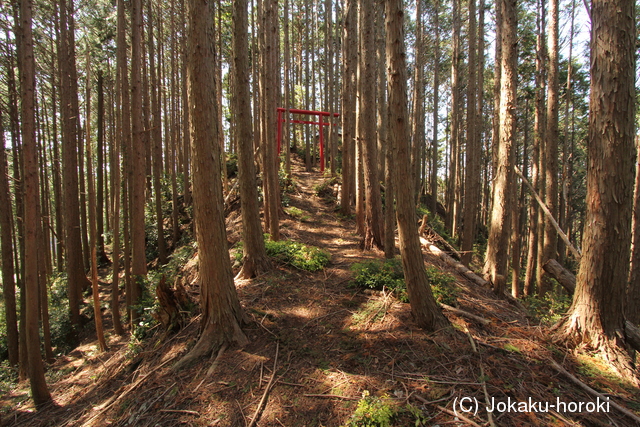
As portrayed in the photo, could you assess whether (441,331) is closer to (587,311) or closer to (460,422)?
(460,422)

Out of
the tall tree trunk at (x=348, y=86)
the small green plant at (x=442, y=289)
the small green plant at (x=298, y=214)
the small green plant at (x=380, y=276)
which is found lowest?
the small green plant at (x=442, y=289)

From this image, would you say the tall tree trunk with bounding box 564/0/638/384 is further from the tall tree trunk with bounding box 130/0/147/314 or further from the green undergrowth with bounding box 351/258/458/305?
the tall tree trunk with bounding box 130/0/147/314

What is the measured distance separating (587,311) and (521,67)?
15725mm

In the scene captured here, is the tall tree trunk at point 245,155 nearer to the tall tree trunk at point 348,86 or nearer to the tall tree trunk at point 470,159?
the tall tree trunk at point 348,86

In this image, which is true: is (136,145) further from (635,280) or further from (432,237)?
(635,280)

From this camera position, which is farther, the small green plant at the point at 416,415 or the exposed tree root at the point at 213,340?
the exposed tree root at the point at 213,340

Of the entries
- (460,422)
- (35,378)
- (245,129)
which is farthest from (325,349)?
(35,378)

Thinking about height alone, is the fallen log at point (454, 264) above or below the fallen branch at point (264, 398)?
above

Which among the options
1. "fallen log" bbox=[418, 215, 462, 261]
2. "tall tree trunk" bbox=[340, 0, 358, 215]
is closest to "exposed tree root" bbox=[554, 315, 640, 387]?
"fallen log" bbox=[418, 215, 462, 261]

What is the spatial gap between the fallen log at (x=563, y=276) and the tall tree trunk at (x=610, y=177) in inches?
60.8

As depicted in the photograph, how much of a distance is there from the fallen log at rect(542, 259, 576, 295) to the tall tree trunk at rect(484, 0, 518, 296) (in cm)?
105

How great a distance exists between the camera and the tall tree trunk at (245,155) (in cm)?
586

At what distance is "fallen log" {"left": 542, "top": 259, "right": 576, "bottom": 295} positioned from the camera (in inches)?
204

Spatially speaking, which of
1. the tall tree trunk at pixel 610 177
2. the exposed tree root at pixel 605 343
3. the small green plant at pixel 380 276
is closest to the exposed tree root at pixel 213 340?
the small green plant at pixel 380 276
